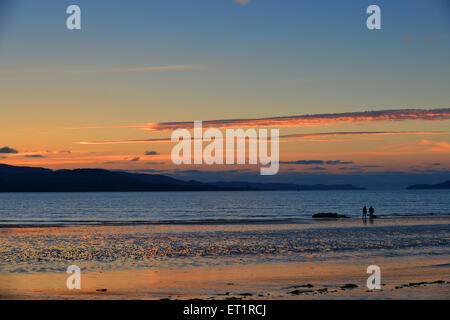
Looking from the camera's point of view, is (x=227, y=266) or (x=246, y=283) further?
(x=227, y=266)

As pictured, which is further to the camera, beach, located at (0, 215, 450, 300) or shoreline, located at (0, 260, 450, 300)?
beach, located at (0, 215, 450, 300)

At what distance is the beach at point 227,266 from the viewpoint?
17.8 meters

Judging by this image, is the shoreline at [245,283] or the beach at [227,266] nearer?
the shoreline at [245,283]

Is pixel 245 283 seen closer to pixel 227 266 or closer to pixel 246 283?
pixel 246 283

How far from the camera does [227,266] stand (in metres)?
24.1

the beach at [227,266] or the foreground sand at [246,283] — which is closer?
the foreground sand at [246,283]

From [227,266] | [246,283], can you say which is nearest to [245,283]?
[246,283]

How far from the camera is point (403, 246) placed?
1256 inches

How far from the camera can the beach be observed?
17.8 m
